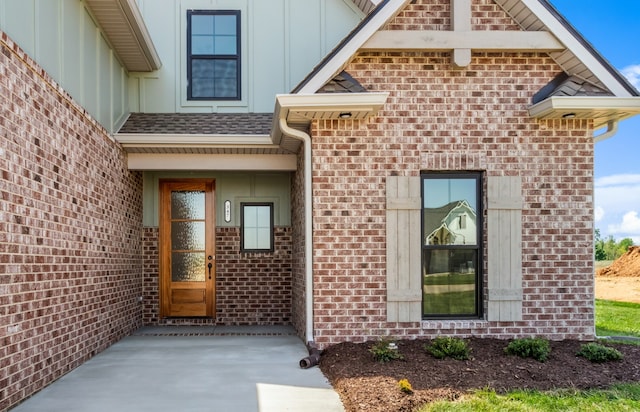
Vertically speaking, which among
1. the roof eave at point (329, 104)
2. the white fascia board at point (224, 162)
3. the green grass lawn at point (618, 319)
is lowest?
the green grass lawn at point (618, 319)

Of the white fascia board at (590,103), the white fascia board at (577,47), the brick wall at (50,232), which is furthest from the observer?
the white fascia board at (577,47)

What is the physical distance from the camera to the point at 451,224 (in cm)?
808

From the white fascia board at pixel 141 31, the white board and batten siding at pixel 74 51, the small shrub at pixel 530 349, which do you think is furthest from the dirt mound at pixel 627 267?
the white board and batten siding at pixel 74 51

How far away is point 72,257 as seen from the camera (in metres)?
7.15

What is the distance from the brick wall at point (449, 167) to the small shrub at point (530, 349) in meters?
0.90

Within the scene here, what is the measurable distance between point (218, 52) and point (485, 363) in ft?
22.8

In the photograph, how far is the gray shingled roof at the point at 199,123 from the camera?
970 centimetres

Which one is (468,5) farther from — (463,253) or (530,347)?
(530,347)

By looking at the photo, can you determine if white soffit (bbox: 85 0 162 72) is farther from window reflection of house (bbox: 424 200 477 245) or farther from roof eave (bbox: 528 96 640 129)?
roof eave (bbox: 528 96 640 129)

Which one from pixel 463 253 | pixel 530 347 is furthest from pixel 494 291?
pixel 530 347

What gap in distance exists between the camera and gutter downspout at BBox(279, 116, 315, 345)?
25.9 feet

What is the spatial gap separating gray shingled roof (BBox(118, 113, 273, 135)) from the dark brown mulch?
397 cm

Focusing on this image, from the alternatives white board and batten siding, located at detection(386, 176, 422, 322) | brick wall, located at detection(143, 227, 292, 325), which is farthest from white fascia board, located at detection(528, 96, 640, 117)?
brick wall, located at detection(143, 227, 292, 325)

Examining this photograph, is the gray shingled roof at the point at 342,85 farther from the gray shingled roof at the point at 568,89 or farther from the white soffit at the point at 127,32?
the white soffit at the point at 127,32
